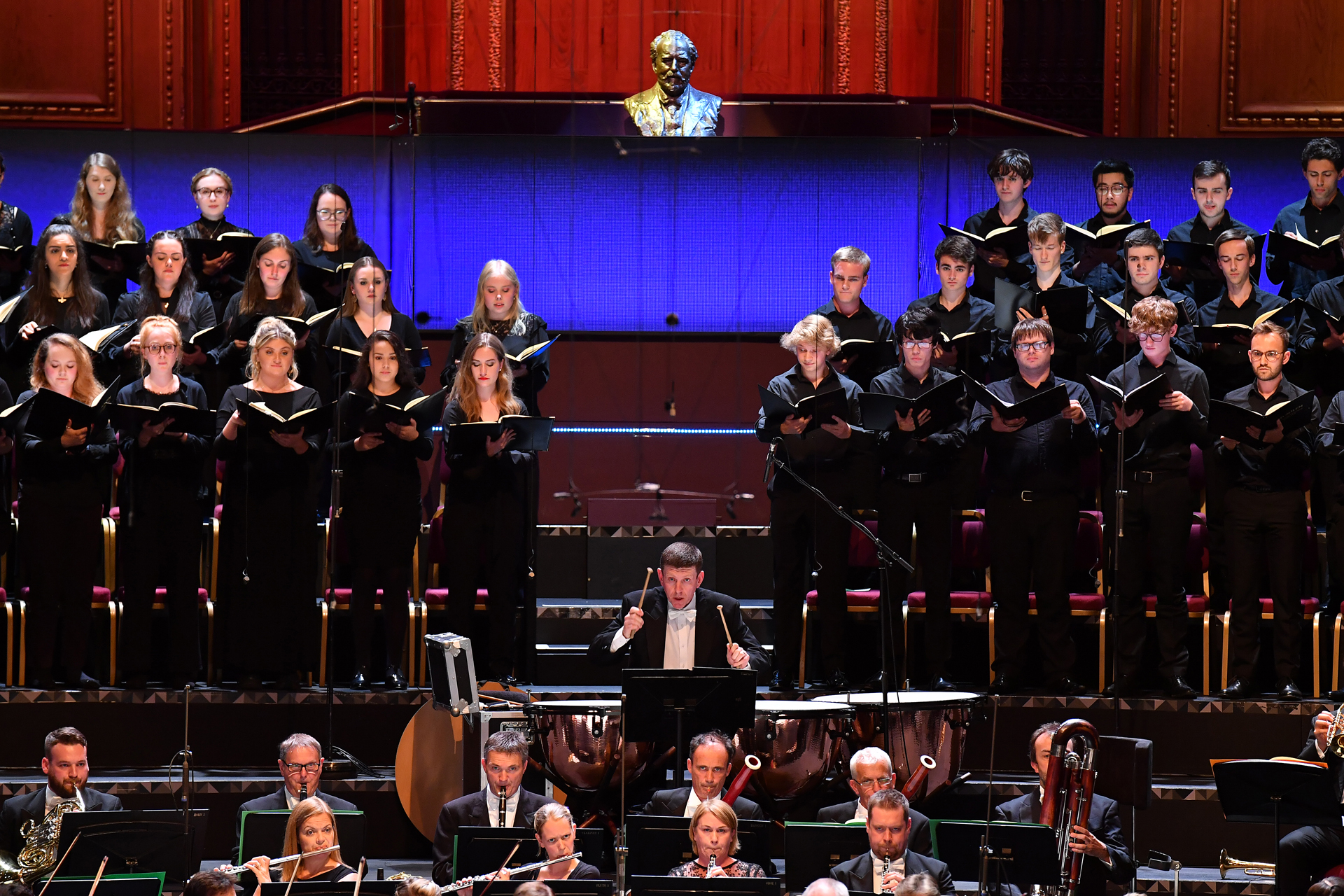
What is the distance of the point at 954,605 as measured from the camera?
21.7 ft

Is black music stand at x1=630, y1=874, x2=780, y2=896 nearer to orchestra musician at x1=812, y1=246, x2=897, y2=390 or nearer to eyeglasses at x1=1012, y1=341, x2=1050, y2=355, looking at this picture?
eyeglasses at x1=1012, y1=341, x2=1050, y2=355

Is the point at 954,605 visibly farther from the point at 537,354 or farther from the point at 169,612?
the point at 169,612

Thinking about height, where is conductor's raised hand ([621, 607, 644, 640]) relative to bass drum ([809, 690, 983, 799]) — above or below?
above

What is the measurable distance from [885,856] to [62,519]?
311 cm

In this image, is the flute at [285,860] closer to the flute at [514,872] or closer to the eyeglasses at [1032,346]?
the flute at [514,872]

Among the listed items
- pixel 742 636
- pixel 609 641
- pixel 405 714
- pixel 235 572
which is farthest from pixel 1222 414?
pixel 235 572

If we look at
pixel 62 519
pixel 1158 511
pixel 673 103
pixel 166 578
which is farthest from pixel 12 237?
pixel 1158 511

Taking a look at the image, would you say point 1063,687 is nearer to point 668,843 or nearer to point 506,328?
point 668,843

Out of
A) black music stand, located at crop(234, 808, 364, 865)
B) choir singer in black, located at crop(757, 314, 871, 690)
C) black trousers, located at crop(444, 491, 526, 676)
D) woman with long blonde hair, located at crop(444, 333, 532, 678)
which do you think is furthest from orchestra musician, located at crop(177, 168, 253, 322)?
black music stand, located at crop(234, 808, 364, 865)

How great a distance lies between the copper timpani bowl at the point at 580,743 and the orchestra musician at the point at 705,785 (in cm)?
26

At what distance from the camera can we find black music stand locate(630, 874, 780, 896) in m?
4.50

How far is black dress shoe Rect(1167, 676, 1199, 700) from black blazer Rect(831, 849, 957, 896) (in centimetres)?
157

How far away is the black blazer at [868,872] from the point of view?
509 cm

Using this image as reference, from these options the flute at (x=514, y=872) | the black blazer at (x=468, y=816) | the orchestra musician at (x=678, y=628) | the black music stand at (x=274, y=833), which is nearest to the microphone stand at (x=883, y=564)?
the orchestra musician at (x=678, y=628)
